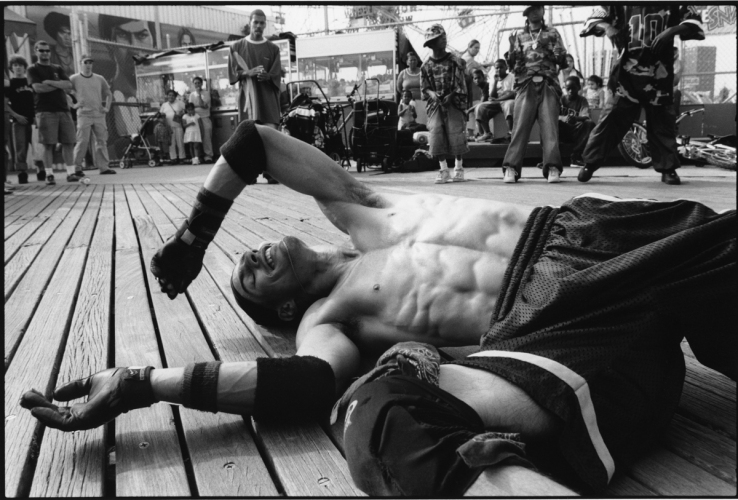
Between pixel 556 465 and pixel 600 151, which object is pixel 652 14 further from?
pixel 556 465

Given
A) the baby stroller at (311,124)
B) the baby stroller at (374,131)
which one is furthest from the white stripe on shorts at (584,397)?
the baby stroller at (374,131)

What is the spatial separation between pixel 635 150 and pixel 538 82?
3.19 metres

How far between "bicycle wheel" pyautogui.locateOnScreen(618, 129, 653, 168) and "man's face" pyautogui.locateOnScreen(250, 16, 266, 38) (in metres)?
5.11

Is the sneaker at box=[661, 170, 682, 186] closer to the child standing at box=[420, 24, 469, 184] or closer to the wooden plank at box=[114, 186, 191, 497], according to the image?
the child standing at box=[420, 24, 469, 184]

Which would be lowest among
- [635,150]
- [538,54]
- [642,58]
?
[635,150]

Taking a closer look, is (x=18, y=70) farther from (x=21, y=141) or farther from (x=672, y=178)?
(x=672, y=178)

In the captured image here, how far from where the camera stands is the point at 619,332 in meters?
1.19

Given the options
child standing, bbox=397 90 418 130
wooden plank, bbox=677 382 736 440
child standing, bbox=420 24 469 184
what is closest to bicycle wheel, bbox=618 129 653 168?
child standing, bbox=420 24 469 184

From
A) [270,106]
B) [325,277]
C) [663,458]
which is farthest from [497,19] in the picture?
[663,458]

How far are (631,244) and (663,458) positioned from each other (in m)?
0.45

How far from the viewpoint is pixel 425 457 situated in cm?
94

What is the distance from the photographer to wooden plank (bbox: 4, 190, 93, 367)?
1.99 meters

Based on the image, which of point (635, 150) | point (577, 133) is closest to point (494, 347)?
point (635, 150)

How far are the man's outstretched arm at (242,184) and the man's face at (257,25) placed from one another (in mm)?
5796
